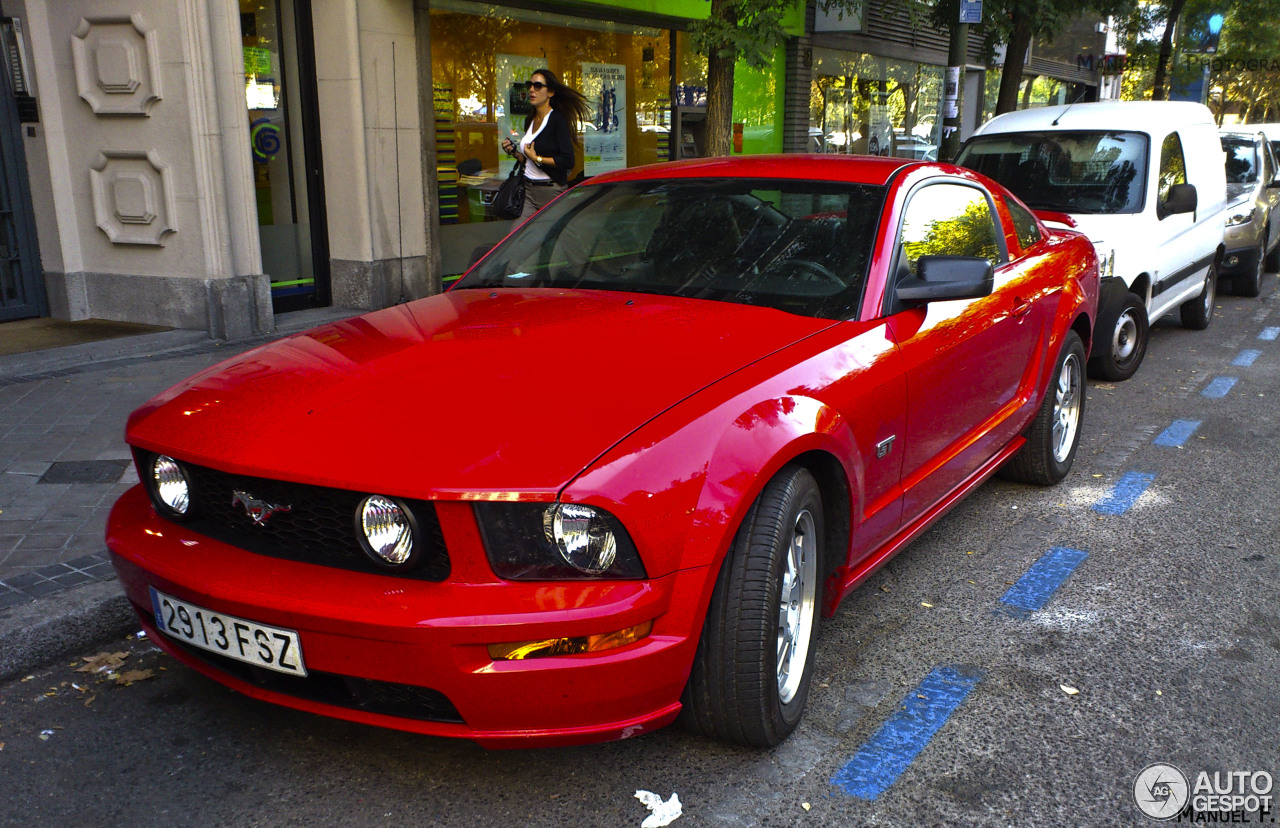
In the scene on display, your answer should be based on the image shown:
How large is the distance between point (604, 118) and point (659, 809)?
11.1 m

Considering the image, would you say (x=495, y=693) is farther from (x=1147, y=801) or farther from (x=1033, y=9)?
(x=1033, y=9)

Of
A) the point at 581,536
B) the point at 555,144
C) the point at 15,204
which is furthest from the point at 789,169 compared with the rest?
the point at 15,204

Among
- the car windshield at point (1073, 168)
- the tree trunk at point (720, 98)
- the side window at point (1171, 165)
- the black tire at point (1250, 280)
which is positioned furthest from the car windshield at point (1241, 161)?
the tree trunk at point (720, 98)

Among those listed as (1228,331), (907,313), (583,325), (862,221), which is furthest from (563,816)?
(1228,331)

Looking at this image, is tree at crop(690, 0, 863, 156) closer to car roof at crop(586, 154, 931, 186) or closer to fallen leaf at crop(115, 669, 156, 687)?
car roof at crop(586, 154, 931, 186)

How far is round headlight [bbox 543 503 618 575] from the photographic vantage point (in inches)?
93.8

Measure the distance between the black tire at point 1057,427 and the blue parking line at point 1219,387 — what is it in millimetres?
2436

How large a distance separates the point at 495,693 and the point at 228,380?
1.30 meters

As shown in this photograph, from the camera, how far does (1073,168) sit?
8.03 m

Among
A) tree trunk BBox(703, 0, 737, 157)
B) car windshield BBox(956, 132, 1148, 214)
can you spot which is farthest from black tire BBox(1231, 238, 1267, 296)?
tree trunk BBox(703, 0, 737, 157)

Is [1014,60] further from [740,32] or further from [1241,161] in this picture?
[740,32]

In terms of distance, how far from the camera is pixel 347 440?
2553 mm

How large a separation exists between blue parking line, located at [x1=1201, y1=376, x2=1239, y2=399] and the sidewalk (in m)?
6.73

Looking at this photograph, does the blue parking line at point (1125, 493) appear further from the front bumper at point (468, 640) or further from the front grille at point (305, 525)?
the front grille at point (305, 525)
